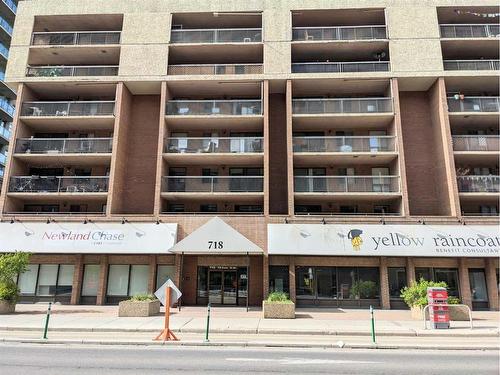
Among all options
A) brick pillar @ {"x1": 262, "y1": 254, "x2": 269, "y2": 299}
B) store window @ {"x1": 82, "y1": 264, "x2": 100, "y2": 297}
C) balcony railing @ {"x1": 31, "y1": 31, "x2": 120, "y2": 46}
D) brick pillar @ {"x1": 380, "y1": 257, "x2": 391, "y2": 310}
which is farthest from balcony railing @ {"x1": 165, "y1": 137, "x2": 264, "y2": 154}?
brick pillar @ {"x1": 380, "y1": 257, "x2": 391, "y2": 310}

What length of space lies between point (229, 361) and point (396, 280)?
57.3 ft

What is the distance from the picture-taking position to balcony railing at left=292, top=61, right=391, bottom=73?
90.9 ft

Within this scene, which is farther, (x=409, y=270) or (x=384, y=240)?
(x=409, y=270)

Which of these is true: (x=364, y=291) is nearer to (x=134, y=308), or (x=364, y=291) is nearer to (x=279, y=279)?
(x=279, y=279)

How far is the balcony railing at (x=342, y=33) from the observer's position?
2830 cm

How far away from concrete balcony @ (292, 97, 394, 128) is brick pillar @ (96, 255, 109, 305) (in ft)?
53.6

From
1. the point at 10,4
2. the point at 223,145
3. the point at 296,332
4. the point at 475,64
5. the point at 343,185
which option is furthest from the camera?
the point at 10,4

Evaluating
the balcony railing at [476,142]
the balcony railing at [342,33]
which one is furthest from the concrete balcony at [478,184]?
the balcony railing at [342,33]

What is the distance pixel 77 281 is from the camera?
24422mm

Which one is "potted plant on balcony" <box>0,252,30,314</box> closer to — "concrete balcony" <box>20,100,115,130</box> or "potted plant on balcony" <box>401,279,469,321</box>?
"concrete balcony" <box>20,100,115,130</box>

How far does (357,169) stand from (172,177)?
1362 cm

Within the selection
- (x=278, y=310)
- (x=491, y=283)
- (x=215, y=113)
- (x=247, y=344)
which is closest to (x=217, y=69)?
(x=215, y=113)

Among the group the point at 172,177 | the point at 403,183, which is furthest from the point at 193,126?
the point at 403,183

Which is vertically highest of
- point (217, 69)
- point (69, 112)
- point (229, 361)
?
point (217, 69)
